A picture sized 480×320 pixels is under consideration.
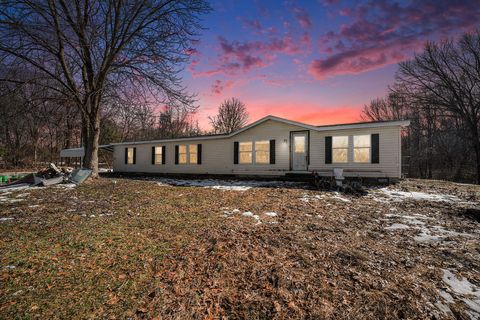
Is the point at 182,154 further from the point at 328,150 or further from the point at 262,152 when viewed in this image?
the point at 328,150

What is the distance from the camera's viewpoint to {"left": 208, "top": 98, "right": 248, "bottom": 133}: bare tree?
35188 millimetres

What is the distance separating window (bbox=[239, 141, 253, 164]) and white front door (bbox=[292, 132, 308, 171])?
2.89 m

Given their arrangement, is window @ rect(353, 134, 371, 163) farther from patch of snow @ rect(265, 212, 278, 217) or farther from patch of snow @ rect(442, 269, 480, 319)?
patch of snow @ rect(442, 269, 480, 319)

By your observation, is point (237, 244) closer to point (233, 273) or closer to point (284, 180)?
point (233, 273)

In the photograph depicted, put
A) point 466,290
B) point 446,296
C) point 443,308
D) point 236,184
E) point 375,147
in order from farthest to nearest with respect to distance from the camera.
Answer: point 236,184 < point 375,147 < point 466,290 < point 446,296 < point 443,308

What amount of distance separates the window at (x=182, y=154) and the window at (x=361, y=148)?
1170 cm

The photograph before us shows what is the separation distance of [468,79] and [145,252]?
88.8ft

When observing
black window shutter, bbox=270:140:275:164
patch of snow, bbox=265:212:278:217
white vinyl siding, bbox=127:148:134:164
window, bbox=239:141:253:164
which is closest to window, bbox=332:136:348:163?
black window shutter, bbox=270:140:275:164

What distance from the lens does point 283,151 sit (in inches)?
538

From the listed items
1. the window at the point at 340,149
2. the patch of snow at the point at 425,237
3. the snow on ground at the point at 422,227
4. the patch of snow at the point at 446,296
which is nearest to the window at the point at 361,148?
the window at the point at 340,149

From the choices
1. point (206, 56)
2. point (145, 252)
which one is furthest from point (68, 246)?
point (206, 56)

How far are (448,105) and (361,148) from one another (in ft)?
46.9

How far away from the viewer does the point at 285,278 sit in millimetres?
2619

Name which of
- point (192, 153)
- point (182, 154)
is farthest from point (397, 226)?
point (182, 154)
